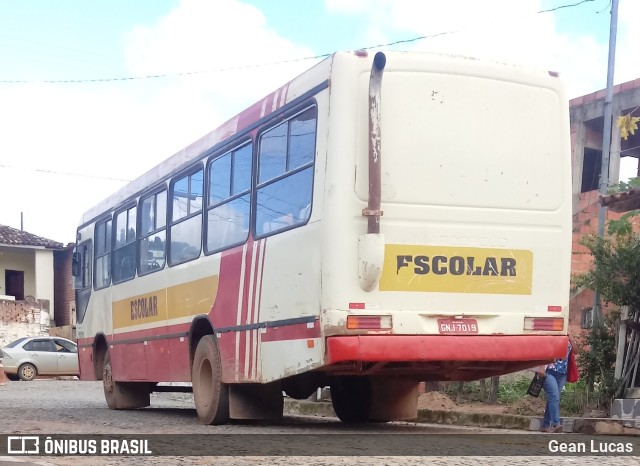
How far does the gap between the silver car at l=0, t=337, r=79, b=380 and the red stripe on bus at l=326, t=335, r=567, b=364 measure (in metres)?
23.0

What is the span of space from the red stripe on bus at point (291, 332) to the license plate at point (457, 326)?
1.13 meters

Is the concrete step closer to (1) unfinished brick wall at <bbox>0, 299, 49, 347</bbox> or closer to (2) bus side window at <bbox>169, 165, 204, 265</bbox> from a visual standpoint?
(2) bus side window at <bbox>169, 165, 204, 265</bbox>

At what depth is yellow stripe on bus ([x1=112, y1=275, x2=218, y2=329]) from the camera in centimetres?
1155

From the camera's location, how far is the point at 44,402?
17.3 meters

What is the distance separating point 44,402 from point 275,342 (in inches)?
349

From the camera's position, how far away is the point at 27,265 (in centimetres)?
4628

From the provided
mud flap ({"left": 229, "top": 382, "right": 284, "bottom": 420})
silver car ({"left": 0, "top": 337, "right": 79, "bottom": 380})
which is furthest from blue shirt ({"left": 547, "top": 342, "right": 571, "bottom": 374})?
silver car ({"left": 0, "top": 337, "right": 79, "bottom": 380})

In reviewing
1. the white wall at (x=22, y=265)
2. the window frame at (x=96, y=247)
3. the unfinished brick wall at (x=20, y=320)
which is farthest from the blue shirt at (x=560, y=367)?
the white wall at (x=22, y=265)

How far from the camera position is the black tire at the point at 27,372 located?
29881mm

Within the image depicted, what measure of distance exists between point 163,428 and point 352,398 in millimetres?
2455

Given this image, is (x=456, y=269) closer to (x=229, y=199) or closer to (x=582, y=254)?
(x=229, y=199)

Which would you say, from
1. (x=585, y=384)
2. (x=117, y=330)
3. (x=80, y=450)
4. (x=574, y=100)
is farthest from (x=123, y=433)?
(x=574, y=100)

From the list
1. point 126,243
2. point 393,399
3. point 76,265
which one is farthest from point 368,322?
point 76,265

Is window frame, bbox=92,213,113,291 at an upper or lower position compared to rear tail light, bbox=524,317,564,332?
upper
